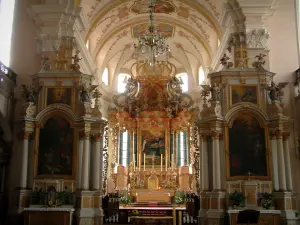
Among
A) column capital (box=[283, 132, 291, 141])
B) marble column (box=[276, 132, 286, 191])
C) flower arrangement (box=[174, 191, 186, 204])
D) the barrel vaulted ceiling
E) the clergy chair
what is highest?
the barrel vaulted ceiling

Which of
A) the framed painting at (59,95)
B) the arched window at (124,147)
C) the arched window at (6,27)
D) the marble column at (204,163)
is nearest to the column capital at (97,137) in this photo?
the framed painting at (59,95)

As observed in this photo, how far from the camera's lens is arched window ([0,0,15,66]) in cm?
1493

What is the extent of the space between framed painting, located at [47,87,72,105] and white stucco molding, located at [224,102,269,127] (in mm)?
5710

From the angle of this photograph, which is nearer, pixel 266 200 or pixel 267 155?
pixel 266 200

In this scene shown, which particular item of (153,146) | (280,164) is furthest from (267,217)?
(153,146)

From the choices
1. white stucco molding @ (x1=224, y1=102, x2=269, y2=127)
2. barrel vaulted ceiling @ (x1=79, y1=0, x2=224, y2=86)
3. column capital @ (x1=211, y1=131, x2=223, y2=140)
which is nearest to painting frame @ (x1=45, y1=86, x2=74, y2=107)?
barrel vaulted ceiling @ (x1=79, y1=0, x2=224, y2=86)

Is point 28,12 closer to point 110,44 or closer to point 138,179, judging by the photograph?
point 110,44

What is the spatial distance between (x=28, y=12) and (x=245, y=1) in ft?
27.6

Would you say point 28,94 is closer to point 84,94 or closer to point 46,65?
point 46,65

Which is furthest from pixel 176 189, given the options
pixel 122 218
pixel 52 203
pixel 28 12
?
pixel 28 12

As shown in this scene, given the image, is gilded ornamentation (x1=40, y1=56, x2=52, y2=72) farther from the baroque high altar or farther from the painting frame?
the painting frame

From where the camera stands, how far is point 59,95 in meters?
14.6

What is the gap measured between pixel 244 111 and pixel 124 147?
11.7 meters

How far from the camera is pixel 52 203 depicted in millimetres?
13250
